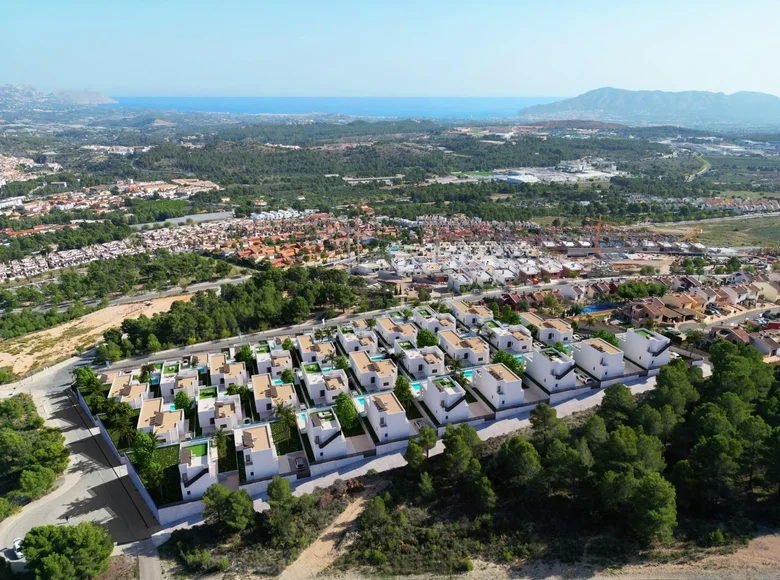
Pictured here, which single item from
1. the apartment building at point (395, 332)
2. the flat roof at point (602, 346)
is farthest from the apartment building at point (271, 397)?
the flat roof at point (602, 346)

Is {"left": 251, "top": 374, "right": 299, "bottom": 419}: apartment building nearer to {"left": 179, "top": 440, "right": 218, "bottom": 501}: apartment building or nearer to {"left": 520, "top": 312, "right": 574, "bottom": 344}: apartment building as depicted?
{"left": 179, "top": 440, "right": 218, "bottom": 501}: apartment building

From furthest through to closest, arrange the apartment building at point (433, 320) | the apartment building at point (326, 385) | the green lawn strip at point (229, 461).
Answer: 1. the apartment building at point (433, 320)
2. the apartment building at point (326, 385)
3. the green lawn strip at point (229, 461)

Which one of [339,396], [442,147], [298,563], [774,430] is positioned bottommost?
[298,563]

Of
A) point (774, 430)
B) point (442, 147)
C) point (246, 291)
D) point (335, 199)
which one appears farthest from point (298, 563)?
point (442, 147)

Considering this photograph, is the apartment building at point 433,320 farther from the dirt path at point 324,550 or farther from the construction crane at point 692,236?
the construction crane at point 692,236

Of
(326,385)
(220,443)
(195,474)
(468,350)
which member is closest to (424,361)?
(468,350)

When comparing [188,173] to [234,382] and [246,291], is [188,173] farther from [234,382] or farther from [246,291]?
[234,382]

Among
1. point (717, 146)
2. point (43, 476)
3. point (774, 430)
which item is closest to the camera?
point (774, 430)
